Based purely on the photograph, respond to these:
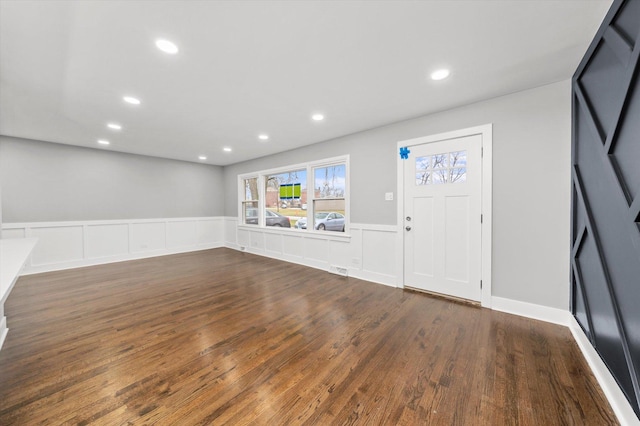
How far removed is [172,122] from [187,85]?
137 cm

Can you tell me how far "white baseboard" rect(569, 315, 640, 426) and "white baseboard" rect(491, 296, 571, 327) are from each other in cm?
31

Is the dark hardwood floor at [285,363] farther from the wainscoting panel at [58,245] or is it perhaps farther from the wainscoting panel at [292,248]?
the wainscoting panel at [292,248]

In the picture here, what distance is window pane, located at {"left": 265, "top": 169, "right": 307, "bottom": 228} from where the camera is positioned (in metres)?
5.16

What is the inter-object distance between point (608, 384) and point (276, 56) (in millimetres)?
3317

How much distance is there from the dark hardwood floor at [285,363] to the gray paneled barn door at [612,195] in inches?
13.7

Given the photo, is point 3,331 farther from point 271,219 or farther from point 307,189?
point 271,219

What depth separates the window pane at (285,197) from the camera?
5.16 meters

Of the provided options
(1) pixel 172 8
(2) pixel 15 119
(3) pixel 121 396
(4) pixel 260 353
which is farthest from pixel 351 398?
(2) pixel 15 119

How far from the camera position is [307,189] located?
4.89 meters

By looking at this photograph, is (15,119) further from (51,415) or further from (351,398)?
(351,398)

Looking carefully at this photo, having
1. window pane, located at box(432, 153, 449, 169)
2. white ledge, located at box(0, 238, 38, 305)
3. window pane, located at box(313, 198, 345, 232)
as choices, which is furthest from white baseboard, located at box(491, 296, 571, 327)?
white ledge, located at box(0, 238, 38, 305)

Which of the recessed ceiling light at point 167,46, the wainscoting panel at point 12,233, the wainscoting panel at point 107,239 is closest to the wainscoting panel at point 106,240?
the wainscoting panel at point 107,239

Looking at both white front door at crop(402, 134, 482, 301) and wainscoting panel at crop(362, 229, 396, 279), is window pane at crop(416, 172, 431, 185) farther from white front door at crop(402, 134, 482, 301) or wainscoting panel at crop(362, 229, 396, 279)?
wainscoting panel at crop(362, 229, 396, 279)

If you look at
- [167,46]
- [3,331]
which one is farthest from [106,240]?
[167,46]
